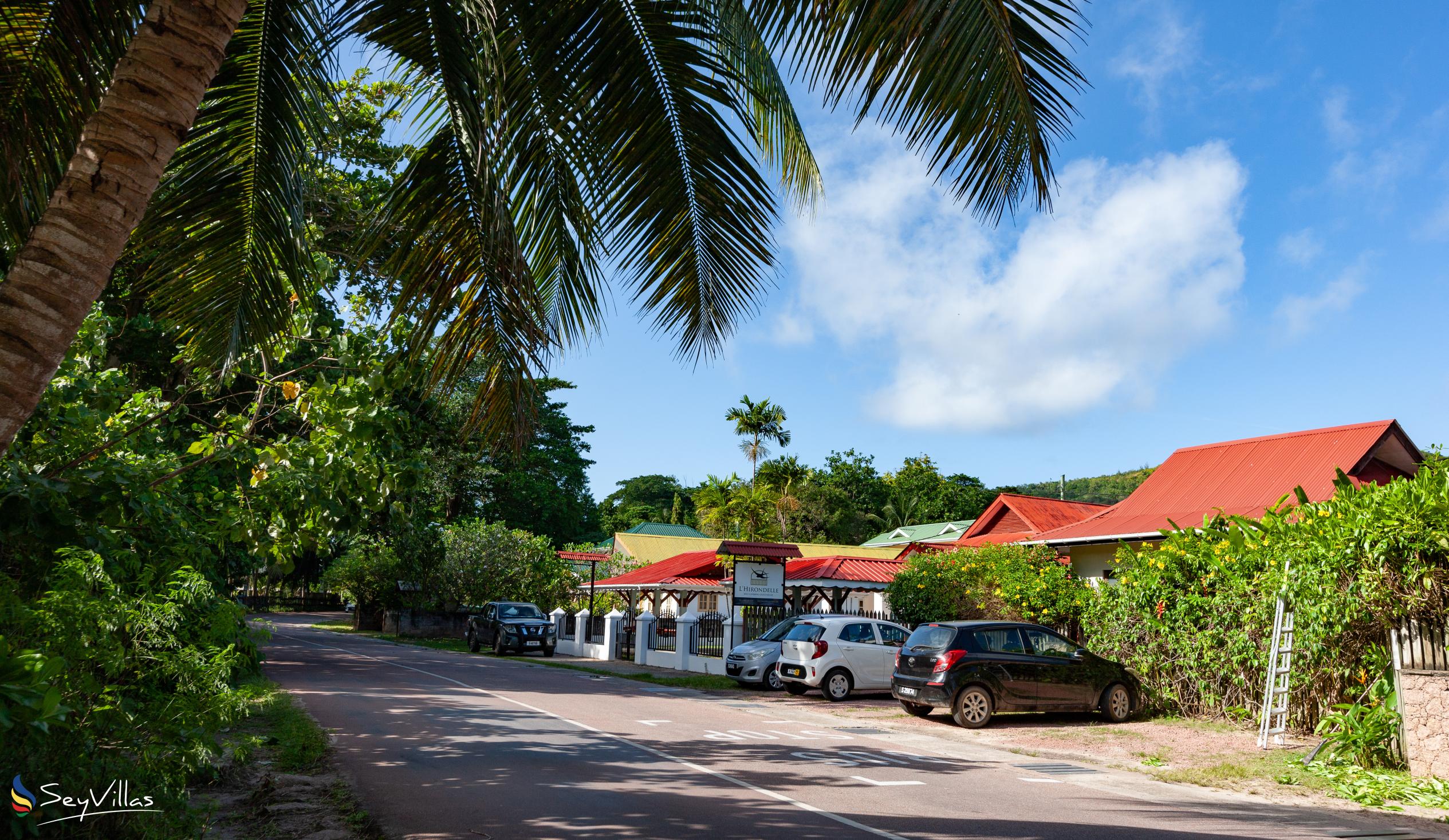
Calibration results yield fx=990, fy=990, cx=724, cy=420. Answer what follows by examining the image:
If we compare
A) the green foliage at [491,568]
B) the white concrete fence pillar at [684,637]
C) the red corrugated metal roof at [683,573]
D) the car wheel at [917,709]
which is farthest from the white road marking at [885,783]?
the green foliage at [491,568]

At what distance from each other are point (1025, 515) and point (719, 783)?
69.9ft

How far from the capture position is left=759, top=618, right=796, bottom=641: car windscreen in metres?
21.5

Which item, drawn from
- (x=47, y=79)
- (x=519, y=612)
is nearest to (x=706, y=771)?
(x=47, y=79)

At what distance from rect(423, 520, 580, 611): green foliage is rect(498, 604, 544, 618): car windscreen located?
6.16 meters

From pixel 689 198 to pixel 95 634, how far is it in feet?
13.9

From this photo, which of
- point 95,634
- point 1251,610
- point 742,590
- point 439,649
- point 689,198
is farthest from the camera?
point 439,649

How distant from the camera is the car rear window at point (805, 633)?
19.8 m

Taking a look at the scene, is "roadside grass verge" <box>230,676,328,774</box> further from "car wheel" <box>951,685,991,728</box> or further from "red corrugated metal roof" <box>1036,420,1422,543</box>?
"red corrugated metal roof" <box>1036,420,1422,543</box>

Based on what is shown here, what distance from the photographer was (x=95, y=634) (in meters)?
5.60

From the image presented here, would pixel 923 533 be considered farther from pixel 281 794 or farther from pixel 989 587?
pixel 281 794

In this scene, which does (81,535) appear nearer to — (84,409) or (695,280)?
(84,409)

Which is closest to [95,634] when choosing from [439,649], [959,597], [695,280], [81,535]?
[81,535]

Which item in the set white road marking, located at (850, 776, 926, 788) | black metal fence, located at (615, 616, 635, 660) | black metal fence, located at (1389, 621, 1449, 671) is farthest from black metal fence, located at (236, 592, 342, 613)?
black metal fence, located at (1389, 621, 1449, 671)

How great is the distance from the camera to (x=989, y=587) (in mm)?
20641
